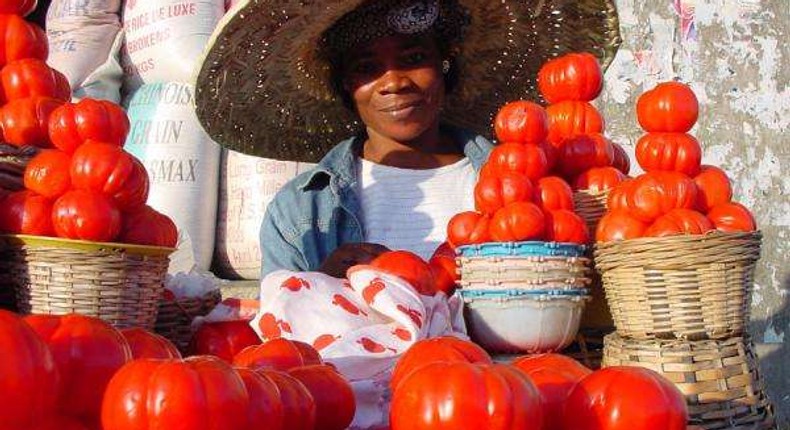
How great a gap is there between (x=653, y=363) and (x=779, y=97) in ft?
7.11

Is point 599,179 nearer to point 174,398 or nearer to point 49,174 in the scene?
point 49,174

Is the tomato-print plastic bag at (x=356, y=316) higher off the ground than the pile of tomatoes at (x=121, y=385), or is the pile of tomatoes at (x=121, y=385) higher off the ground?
the pile of tomatoes at (x=121, y=385)

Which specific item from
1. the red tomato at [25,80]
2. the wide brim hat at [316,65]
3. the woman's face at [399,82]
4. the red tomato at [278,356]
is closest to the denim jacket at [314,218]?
the woman's face at [399,82]

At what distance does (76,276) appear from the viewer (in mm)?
1426

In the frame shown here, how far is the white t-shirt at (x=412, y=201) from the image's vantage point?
220 centimetres

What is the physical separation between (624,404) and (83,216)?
3.17 ft

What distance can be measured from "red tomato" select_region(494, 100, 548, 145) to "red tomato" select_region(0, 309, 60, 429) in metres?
1.08

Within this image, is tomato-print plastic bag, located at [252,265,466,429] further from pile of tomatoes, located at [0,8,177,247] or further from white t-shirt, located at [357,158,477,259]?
white t-shirt, located at [357,158,477,259]

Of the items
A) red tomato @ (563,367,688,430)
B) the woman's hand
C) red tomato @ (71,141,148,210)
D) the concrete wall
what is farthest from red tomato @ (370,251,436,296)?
the concrete wall

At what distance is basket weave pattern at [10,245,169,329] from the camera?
1421mm

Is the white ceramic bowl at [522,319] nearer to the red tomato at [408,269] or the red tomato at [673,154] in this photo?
the red tomato at [408,269]

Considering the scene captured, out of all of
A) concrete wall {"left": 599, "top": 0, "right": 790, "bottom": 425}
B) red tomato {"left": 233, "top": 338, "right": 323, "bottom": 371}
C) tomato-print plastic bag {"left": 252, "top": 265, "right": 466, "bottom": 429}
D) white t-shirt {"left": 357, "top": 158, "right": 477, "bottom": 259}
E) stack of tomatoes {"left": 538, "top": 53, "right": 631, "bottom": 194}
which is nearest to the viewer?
red tomato {"left": 233, "top": 338, "right": 323, "bottom": 371}

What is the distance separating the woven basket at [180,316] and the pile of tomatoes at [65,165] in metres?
0.28

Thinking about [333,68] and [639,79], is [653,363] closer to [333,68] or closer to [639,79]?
[333,68]
